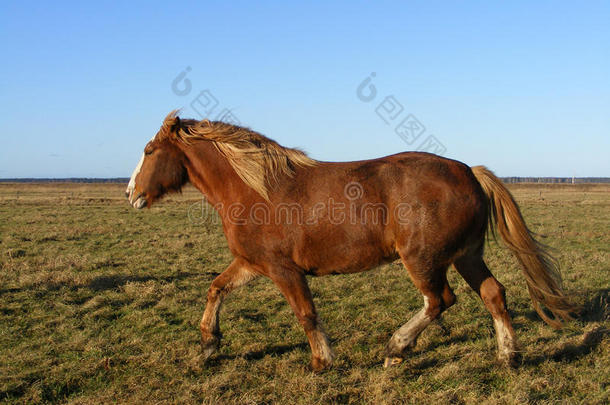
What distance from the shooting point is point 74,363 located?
4.51m

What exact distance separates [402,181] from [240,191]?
1.60 metres

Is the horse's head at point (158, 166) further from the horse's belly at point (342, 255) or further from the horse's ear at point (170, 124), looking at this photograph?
the horse's belly at point (342, 255)

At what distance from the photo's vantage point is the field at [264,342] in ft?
12.5

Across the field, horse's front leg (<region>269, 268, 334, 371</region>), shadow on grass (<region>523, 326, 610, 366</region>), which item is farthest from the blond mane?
shadow on grass (<region>523, 326, 610, 366</region>)

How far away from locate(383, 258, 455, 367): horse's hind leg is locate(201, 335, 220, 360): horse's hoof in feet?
5.72

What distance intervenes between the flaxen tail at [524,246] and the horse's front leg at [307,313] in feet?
6.91

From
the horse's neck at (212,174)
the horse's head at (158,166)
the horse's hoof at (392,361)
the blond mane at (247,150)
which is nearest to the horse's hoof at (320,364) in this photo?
the horse's hoof at (392,361)

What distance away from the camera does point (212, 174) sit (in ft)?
15.7

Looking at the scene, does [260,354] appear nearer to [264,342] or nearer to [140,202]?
[264,342]

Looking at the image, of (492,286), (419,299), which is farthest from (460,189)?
(419,299)

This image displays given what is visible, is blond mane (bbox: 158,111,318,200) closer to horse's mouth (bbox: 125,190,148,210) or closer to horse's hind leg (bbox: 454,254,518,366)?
horse's mouth (bbox: 125,190,148,210)

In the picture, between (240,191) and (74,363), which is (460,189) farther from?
(74,363)

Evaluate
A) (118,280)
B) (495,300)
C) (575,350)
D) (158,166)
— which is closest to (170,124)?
(158,166)

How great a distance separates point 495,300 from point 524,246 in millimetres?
655
